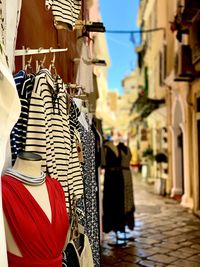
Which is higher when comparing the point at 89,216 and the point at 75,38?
the point at 75,38

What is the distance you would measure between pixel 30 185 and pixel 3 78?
A: 62 cm

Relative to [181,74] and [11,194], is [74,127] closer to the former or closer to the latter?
[11,194]

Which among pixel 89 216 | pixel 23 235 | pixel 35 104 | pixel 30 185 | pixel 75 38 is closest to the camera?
pixel 23 235

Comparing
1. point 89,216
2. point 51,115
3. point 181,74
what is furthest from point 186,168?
point 51,115

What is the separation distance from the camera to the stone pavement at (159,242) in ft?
22.1

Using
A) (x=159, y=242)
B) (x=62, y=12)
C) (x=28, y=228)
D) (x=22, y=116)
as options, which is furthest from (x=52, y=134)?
(x=159, y=242)

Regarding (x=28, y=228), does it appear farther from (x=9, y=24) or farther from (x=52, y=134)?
(x=9, y=24)

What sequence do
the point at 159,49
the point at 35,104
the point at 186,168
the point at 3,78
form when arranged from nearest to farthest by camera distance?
the point at 3,78, the point at 35,104, the point at 186,168, the point at 159,49

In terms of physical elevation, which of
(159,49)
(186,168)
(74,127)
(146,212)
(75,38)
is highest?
(159,49)

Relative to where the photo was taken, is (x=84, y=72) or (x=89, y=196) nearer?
(x=89, y=196)

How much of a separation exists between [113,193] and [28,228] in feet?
18.1

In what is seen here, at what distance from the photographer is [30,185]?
7.39 feet

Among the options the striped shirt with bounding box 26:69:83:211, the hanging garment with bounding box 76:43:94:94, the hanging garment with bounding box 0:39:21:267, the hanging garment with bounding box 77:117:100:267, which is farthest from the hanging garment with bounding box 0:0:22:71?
the hanging garment with bounding box 76:43:94:94

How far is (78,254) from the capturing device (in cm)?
311
